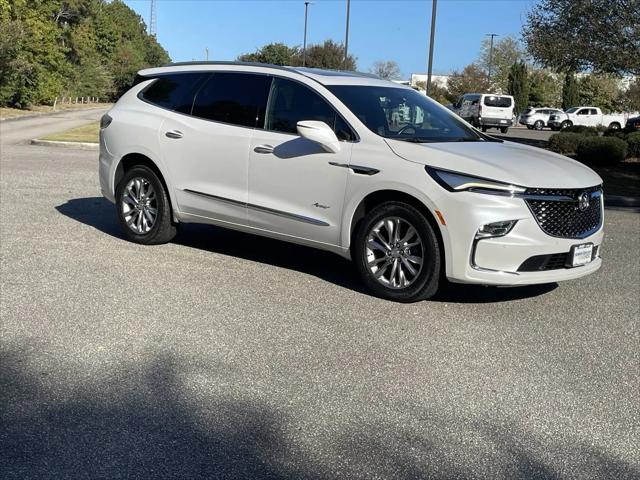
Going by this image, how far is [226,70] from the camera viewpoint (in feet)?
24.0

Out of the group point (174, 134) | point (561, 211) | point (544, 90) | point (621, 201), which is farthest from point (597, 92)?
point (561, 211)

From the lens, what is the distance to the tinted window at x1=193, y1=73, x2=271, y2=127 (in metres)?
6.91

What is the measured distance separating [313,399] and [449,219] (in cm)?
211

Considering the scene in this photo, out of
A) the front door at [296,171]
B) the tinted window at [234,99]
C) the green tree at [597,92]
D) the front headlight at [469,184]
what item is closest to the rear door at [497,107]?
the green tree at [597,92]

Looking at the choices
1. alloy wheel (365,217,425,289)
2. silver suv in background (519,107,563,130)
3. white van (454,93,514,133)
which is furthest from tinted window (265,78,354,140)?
silver suv in background (519,107,563,130)

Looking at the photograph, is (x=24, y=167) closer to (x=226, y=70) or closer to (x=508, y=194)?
(x=226, y=70)

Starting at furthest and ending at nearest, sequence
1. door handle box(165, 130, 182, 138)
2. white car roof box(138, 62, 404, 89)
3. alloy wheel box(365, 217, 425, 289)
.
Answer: door handle box(165, 130, 182, 138), white car roof box(138, 62, 404, 89), alloy wheel box(365, 217, 425, 289)

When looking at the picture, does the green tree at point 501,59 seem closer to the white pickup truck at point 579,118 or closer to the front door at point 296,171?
the white pickup truck at point 579,118

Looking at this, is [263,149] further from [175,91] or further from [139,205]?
[139,205]

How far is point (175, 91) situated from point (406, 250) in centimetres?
319

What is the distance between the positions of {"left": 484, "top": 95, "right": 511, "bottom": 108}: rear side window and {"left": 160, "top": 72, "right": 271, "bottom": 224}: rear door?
3557cm

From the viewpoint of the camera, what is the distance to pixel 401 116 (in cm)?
665

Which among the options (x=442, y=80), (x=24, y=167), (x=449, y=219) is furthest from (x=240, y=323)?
(x=442, y=80)

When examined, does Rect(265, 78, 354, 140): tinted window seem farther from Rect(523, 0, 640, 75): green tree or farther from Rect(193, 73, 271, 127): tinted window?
Rect(523, 0, 640, 75): green tree
